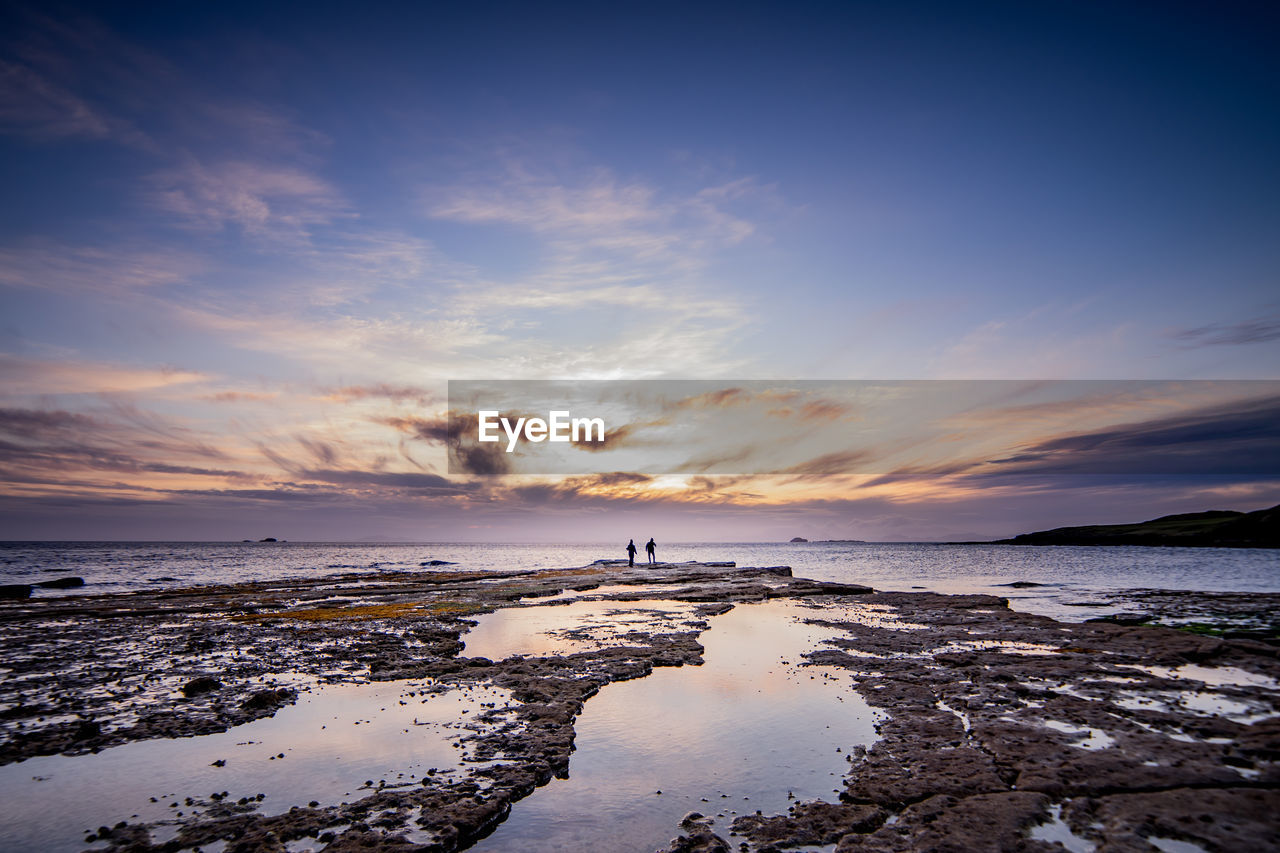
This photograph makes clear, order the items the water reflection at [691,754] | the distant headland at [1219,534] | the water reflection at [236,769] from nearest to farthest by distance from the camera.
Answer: the water reflection at [691,754]
the water reflection at [236,769]
the distant headland at [1219,534]

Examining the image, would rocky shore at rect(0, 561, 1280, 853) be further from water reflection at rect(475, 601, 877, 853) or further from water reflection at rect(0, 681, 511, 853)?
water reflection at rect(475, 601, 877, 853)

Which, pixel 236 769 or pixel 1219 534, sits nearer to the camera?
pixel 236 769

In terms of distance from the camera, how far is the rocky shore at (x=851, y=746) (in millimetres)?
9000

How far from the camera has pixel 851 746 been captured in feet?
40.9

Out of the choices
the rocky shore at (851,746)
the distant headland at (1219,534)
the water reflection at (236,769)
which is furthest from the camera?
the distant headland at (1219,534)

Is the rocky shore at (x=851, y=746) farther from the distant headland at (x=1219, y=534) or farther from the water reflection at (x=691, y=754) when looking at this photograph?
the distant headland at (x=1219, y=534)

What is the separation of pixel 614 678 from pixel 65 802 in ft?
40.4

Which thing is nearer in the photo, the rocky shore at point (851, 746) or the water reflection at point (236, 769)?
the rocky shore at point (851, 746)

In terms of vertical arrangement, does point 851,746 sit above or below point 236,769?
below

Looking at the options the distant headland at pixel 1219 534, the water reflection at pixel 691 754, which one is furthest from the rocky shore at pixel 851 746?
the distant headland at pixel 1219 534

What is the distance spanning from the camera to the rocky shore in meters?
9.00

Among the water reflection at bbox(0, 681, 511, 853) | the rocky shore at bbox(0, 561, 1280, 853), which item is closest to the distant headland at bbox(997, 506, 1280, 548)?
the rocky shore at bbox(0, 561, 1280, 853)

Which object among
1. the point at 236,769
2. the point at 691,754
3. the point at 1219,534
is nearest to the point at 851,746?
the point at 691,754

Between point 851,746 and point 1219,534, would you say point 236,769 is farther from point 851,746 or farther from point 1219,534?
point 1219,534
